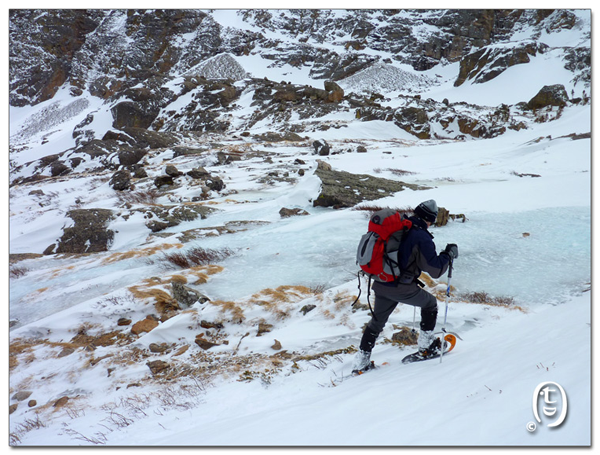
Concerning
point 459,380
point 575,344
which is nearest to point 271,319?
point 459,380

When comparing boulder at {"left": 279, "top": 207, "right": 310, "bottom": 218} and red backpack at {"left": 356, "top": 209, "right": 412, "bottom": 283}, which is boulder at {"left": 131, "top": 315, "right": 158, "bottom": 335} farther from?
boulder at {"left": 279, "top": 207, "right": 310, "bottom": 218}

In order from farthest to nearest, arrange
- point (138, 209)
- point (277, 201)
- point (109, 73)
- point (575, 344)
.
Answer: point (109, 73)
point (277, 201)
point (138, 209)
point (575, 344)

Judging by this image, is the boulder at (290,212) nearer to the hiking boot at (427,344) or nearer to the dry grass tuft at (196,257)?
the dry grass tuft at (196,257)

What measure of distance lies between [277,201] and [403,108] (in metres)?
29.4

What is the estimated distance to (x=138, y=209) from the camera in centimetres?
1059

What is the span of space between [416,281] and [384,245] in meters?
0.55

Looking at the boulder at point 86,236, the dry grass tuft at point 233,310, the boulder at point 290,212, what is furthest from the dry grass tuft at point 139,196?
the dry grass tuft at point 233,310

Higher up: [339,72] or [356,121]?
[339,72]

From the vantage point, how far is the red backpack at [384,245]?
2.85 meters

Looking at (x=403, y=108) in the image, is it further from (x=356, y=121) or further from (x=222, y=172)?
(x=222, y=172)

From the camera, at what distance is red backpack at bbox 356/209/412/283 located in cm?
285

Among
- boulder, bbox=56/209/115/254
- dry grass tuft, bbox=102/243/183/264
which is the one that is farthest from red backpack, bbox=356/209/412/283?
boulder, bbox=56/209/115/254

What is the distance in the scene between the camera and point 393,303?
10.5ft

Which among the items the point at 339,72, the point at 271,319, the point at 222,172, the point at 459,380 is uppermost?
the point at 339,72
